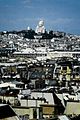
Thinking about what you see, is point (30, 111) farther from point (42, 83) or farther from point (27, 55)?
point (27, 55)

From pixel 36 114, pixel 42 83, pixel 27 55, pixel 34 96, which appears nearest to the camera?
pixel 36 114

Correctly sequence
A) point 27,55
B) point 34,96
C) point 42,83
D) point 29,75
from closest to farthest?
1. point 34,96
2. point 42,83
3. point 29,75
4. point 27,55

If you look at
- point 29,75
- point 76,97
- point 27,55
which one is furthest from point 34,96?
point 27,55

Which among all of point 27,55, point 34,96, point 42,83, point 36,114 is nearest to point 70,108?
point 36,114

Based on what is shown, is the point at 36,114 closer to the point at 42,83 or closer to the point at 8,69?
the point at 42,83

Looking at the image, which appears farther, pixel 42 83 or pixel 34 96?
pixel 42 83

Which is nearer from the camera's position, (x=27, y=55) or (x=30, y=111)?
(x=30, y=111)

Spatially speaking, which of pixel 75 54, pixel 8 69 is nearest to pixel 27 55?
pixel 75 54

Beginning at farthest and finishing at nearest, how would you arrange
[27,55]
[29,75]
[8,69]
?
[27,55] < [8,69] < [29,75]

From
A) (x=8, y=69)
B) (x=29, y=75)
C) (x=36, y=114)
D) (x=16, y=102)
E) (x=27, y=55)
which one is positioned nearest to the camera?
(x=36, y=114)
